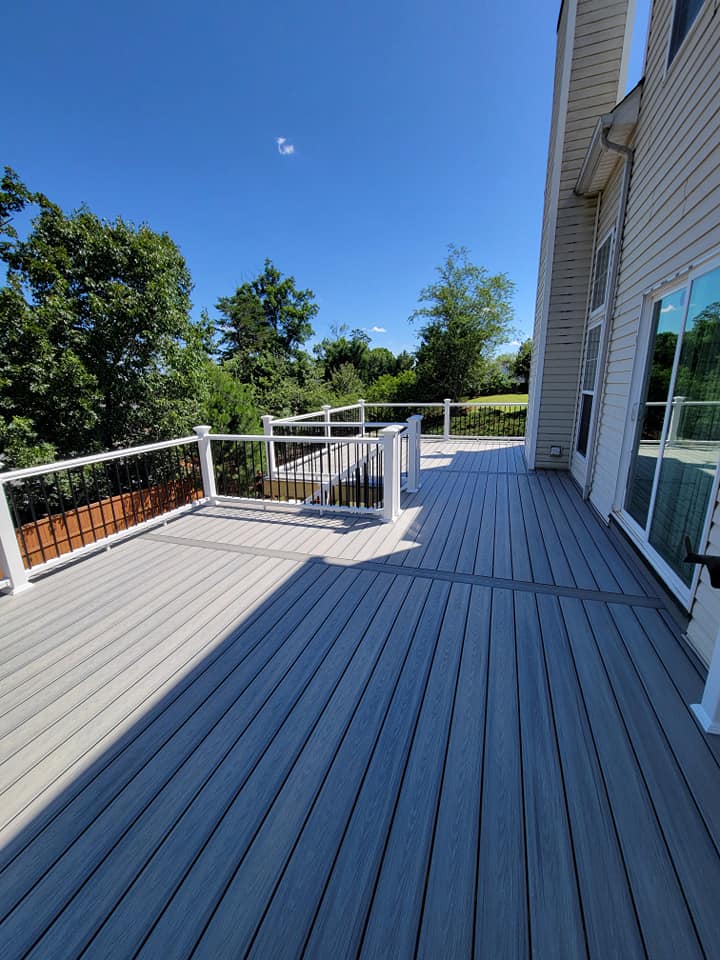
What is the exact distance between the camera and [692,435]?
2.21m

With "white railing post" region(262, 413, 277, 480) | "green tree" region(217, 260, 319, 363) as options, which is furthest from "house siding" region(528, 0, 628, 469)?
"green tree" region(217, 260, 319, 363)

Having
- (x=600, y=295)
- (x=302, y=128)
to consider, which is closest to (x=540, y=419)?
(x=600, y=295)

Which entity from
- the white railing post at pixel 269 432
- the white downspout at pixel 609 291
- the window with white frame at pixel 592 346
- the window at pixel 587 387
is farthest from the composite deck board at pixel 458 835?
the white railing post at pixel 269 432

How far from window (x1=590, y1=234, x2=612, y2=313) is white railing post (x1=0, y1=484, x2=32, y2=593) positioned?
19.2ft

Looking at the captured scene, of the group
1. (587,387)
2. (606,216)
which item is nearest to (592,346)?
(587,387)

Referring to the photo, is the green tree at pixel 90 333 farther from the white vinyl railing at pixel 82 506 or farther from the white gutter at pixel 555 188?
the white gutter at pixel 555 188

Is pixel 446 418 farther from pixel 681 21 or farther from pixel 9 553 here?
pixel 9 553

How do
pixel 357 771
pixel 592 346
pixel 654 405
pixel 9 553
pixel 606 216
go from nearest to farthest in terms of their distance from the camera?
pixel 357 771 < pixel 9 553 < pixel 654 405 < pixel 606 216 < pixel 592 346

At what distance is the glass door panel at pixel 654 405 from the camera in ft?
8.39

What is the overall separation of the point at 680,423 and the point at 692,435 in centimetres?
19

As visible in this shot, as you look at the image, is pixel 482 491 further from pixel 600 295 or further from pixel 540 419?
pixel 600 295

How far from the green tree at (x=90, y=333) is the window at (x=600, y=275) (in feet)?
20.6

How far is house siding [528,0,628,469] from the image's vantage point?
4.22 meters

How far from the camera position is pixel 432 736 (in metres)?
1.49
